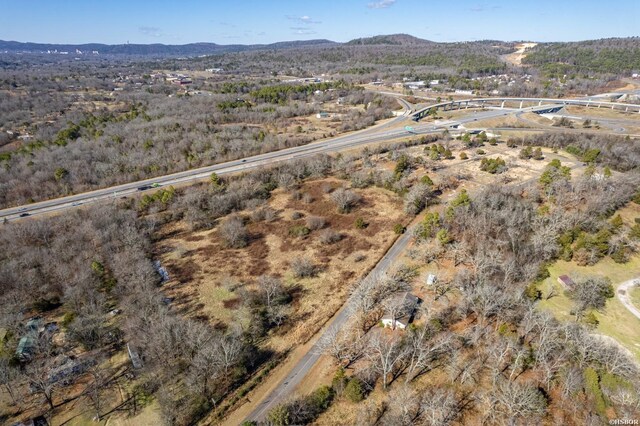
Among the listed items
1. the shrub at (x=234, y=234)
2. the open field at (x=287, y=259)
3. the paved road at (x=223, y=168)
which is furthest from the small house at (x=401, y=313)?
the paved road at (x=223, y=168)

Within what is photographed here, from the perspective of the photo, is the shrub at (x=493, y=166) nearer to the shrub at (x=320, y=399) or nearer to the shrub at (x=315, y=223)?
the shrub at (x=315, y=223)

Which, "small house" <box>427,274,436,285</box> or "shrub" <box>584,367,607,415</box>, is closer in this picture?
"shrub" <box>584,367,607,415</box>

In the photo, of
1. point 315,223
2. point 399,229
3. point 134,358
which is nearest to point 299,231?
point 315,223

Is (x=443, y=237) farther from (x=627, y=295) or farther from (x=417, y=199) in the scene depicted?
(x=627, y=295)

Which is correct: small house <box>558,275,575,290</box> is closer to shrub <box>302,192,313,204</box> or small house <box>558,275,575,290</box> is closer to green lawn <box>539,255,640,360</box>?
green lawn <box>539,255,640,360</box>

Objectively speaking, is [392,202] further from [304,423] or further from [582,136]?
[582,136]

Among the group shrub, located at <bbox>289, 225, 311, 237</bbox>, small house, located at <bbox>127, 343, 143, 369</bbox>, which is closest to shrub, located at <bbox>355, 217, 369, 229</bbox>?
shrub, located at <bbox>289, 225, 311, 237</bbox>

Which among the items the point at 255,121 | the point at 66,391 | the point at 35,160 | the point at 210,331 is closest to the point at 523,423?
the point at 210,331
